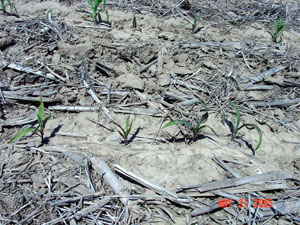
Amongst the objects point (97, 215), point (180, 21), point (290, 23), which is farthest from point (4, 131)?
point (290, 23)

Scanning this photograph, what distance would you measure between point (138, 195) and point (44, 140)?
42.3 inches

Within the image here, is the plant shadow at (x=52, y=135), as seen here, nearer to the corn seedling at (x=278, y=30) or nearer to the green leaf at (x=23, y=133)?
the green leaf at (x=23, y=133)

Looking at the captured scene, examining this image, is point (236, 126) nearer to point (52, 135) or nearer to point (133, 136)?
point (133, 136)

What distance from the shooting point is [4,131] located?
243cm

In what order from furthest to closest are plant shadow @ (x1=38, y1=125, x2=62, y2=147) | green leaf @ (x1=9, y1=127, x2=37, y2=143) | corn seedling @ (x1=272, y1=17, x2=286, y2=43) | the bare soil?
corn seedling @ (x1=272, y1=17, x2=286, y2=43) < plant shadow @ (x1=38, y1=125, x2=62, y2=147) < green leaf @ (x1=9, y1=127, x2=37, y2=143) < the bare soil

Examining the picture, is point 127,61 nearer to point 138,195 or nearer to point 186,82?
point 186,82

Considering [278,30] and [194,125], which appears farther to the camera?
[278,30]

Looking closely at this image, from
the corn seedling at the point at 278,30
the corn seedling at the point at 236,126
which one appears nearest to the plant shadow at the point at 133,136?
the corn seedling at the point at 236,126

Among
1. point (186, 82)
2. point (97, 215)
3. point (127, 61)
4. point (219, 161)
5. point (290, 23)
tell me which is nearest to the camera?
point (97, 215)

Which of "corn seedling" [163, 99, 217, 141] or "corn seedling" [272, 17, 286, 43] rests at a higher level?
"corn seedling" [272, 17, 286, 43]

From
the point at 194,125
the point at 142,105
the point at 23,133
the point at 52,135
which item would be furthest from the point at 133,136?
the point at 23,133
